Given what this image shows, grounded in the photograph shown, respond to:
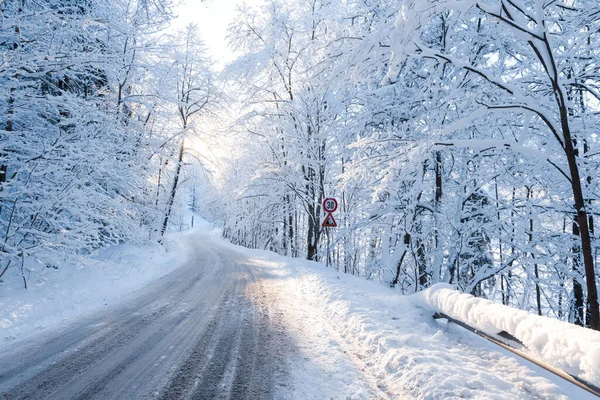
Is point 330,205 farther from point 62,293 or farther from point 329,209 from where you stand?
point 62,293

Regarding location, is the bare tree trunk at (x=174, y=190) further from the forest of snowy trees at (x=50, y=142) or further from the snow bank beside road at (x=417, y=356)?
the snow bank beside road at (x=417, y=356)

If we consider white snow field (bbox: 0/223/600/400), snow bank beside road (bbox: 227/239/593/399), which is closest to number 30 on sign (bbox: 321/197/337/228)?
white snow field (bbox: 0/223/600/400)

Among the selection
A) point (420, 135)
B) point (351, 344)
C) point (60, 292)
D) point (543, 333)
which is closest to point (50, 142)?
point (60, 292)

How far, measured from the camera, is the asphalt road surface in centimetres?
326

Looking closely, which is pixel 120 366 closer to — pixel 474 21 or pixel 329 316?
pixel 329 316

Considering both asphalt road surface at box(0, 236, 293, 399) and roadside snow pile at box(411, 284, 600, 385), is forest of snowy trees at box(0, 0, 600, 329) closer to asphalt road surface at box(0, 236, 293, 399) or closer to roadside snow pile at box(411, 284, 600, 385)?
roadside snow pile at box(411, 284, 600, 385)

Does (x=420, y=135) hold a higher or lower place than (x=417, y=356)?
higher

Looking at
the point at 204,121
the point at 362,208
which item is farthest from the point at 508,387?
the point at 204,121

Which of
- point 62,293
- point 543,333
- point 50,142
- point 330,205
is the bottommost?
point 62,293

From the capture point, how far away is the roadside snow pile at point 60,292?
5417mm

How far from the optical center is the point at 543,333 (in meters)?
2.82

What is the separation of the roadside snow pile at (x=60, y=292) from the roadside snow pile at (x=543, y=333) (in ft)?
22.5

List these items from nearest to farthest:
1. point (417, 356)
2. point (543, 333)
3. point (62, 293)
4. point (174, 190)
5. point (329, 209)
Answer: point (543, 333), point (417, 356), point (62, 293), point (329, 209), point (174, 190)

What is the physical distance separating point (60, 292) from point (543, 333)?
9286mm
